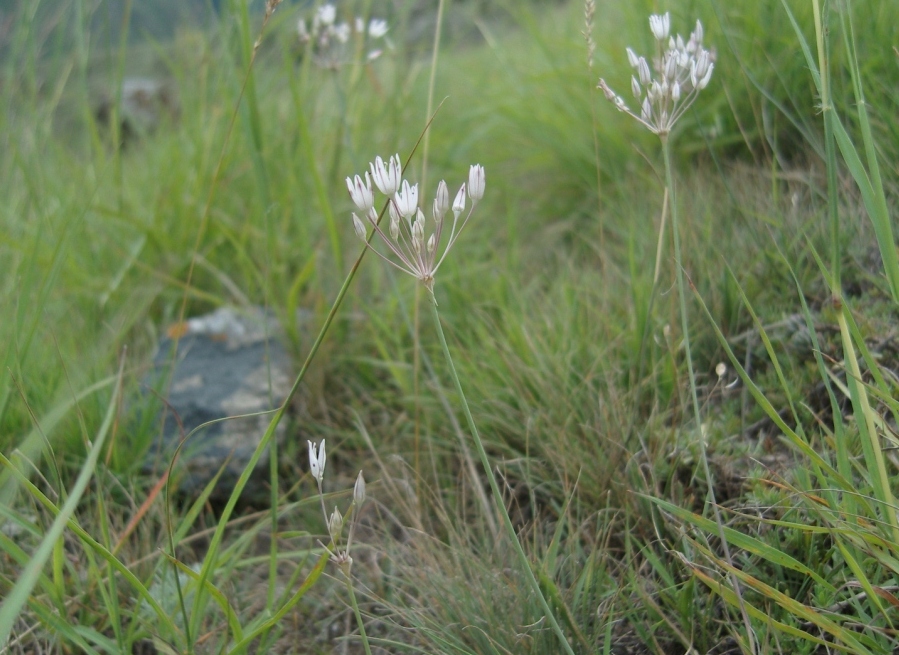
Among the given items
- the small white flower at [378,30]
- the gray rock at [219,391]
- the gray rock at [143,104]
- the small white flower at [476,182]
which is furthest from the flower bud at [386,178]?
the gray rock at [143,104]

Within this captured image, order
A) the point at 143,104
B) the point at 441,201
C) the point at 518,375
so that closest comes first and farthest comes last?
the point at 441,201 → the point at 518,375 → the point at 143,104

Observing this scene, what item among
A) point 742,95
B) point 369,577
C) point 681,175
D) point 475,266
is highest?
point 742,95

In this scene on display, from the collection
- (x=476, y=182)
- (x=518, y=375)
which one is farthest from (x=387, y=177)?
(x=518, y=375)

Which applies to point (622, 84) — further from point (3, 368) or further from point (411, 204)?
point (3, 368)

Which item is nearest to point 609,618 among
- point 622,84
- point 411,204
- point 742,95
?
point 411,204

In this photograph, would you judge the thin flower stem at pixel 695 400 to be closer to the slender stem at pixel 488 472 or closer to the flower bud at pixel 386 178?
the slender stem at pixel 488 472

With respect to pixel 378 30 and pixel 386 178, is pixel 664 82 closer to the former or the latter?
pixel 386 178
